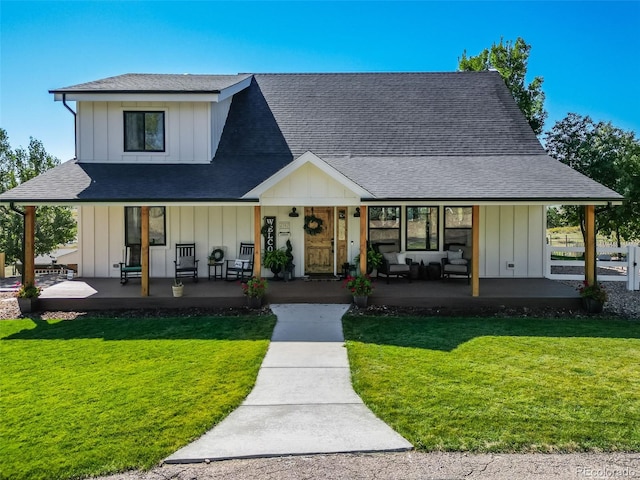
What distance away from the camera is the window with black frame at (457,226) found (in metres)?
12.7

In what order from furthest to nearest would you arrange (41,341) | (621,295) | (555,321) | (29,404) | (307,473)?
(621,295)
(555,321)
(41,341)
(29,404)
(307,473)

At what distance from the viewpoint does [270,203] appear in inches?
390

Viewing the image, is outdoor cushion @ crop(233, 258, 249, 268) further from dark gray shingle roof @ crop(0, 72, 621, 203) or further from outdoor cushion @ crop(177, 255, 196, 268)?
dark gray shingle roof @ crop(0, 72, 621, 203)

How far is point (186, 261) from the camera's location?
12.1 metres

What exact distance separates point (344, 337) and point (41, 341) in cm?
560

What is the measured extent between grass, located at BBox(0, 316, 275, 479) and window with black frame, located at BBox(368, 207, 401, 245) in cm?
511

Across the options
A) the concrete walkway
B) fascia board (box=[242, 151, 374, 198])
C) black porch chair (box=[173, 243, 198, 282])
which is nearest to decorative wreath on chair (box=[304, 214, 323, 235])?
fascia board (box=[242, 151, 374, 198])

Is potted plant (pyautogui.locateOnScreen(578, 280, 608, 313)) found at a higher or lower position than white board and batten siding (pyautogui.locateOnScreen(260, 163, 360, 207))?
lower

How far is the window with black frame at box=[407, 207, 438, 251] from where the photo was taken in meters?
12.7

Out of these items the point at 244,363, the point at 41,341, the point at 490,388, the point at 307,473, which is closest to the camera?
the point at 307,473

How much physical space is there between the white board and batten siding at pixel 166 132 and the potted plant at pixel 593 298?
34.8 feet

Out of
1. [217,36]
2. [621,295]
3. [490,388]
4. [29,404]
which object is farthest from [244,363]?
[217,36]

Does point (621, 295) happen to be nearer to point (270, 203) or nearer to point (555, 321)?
point (555, 321)

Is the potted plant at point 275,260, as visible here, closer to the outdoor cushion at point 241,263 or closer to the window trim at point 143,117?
the outdoor cushion at point 241,263
